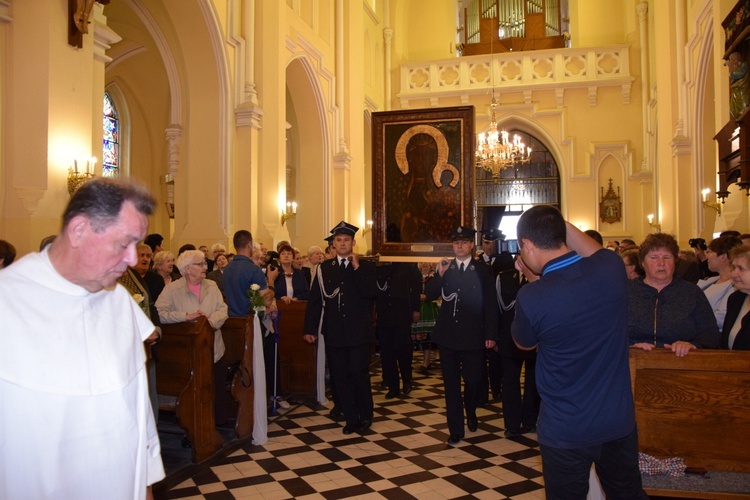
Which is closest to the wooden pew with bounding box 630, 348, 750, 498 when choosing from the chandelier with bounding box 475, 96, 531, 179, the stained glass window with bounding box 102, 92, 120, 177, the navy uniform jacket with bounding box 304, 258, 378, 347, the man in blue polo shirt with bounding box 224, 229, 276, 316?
the navy uniform jacket with bounding box 304, 258, 378, 347

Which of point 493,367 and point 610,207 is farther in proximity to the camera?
point 610,207

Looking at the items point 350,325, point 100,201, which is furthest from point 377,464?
point 100,201

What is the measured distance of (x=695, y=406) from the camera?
338 centimetres

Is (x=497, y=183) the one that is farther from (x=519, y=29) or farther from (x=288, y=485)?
(x=288, y=485)

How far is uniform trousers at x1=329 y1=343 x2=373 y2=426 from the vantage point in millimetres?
5852

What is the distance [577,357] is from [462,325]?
296cm

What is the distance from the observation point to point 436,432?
19.4 feet

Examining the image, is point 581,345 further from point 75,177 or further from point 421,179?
point 75,177

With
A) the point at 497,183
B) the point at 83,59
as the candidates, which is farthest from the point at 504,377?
the point at 497,183

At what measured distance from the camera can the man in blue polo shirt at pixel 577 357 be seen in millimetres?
2461

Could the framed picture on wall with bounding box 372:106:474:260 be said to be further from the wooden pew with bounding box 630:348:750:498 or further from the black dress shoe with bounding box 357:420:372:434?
the wooden pew with bounding box 630:348:750:498

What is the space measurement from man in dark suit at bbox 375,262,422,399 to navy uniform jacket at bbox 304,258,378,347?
60.1 inches

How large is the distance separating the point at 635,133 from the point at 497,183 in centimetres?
462

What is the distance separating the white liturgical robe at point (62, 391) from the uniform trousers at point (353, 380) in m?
4.17
